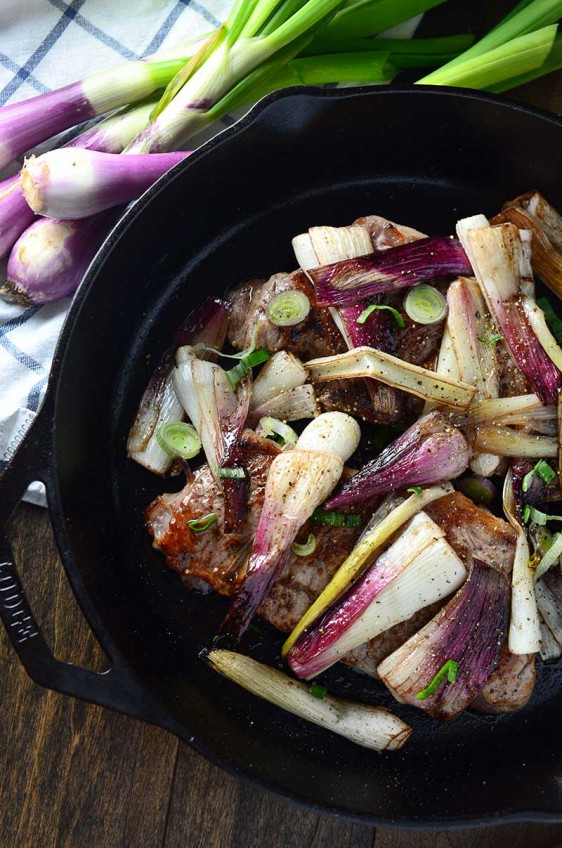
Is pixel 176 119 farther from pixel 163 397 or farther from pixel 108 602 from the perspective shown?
pixel 108 602

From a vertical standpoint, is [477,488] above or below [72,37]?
below

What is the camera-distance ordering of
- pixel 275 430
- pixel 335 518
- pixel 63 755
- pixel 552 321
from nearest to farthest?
1. pixel 335 518
2. pixel 275 430
3. pixel 552 321
4. pixel 63 755

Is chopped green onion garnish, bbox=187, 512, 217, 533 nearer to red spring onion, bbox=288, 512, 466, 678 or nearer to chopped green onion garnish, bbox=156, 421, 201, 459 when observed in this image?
chopped green onion garnish, bbox=156, 421, 201, 459

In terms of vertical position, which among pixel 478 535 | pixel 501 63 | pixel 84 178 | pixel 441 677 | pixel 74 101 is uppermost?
pixel 74 101

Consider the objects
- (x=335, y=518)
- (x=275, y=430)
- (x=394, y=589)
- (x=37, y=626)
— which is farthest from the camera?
(x=275, y=430)

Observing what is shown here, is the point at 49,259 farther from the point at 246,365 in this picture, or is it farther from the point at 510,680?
the point at 510,680

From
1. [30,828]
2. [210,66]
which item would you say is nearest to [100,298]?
[210,66]

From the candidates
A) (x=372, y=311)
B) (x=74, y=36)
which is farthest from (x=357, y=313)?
(x=74, y=36)
